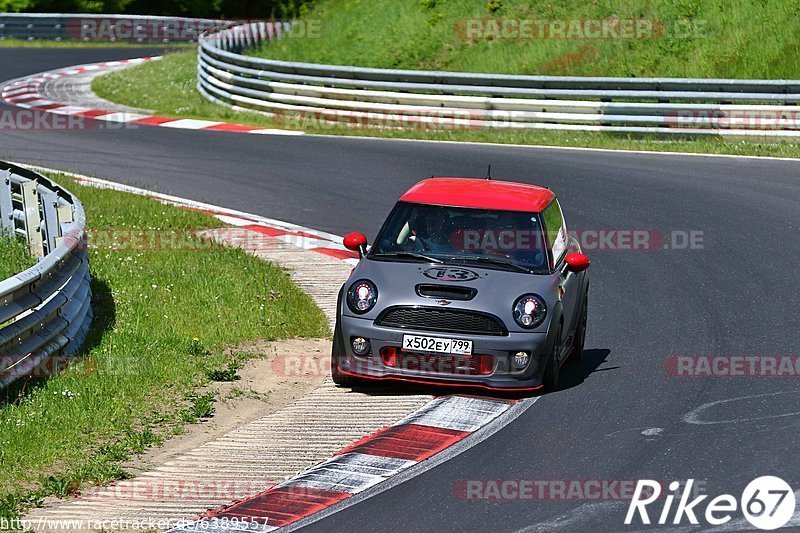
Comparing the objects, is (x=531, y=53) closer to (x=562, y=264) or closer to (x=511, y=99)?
(x=511, y=99)

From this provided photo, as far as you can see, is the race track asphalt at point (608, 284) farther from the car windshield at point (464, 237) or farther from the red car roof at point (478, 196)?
the red car roof at point (478, 196)

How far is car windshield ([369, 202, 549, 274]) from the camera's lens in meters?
10.1

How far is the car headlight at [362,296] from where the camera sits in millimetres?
9758

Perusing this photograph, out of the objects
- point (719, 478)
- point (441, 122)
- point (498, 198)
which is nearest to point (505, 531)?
point (719, 478)

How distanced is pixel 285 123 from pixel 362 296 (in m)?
15.4

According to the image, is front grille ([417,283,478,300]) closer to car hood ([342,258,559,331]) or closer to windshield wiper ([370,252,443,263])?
car hood ([342,258,559,331])

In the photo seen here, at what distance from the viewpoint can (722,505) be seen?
734 cm

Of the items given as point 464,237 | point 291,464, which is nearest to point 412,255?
point 464,237

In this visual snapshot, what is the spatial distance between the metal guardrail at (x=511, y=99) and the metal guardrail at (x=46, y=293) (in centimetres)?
1088

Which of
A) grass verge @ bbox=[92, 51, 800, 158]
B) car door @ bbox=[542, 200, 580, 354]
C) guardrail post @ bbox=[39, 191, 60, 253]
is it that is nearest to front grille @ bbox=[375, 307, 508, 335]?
car door @ bbox=[542, 200, 580, 354]

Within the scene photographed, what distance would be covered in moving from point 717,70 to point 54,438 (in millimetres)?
18961

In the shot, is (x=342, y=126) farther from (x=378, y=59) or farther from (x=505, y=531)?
(x=505, y=531)

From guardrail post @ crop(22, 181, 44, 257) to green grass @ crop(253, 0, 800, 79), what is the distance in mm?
14780

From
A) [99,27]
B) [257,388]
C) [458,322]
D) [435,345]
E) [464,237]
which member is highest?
[99,27]
